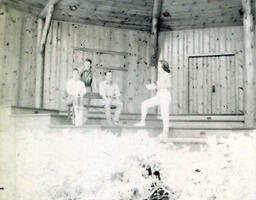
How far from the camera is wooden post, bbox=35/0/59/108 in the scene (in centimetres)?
762

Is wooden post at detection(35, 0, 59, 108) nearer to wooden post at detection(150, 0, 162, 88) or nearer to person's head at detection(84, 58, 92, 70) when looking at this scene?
person's head at detection(84, 58, 92, 70)

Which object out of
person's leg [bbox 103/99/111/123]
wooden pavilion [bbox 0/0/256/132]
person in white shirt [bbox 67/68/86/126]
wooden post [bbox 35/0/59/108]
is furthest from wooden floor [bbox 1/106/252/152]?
wooden pavilion [bbox 0/0/256/132]

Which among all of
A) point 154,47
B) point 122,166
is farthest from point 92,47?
point 122,166

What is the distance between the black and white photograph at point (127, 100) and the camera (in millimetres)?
5207

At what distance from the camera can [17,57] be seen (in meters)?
7.43

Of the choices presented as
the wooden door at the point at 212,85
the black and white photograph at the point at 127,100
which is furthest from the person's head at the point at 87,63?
→ the wooden door at the point at 212,85

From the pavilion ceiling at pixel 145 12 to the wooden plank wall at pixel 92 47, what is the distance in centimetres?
20

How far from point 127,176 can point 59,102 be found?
318cm

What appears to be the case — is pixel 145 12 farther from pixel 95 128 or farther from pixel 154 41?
pixel 95 128

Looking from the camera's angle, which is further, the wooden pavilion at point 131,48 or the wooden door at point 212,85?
the wooden door at point 212,85

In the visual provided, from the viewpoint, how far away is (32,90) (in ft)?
25.3

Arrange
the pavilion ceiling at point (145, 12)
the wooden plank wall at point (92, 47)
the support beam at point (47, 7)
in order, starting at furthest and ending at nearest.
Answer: the wooden plank wall at point (92, 47) < the pavilion ceiling at point (145, 12) < the support beam at point (47, 7)

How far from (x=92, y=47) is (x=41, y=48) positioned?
1180mm

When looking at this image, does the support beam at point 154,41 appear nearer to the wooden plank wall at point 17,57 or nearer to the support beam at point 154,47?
the support beam at point 154,47
